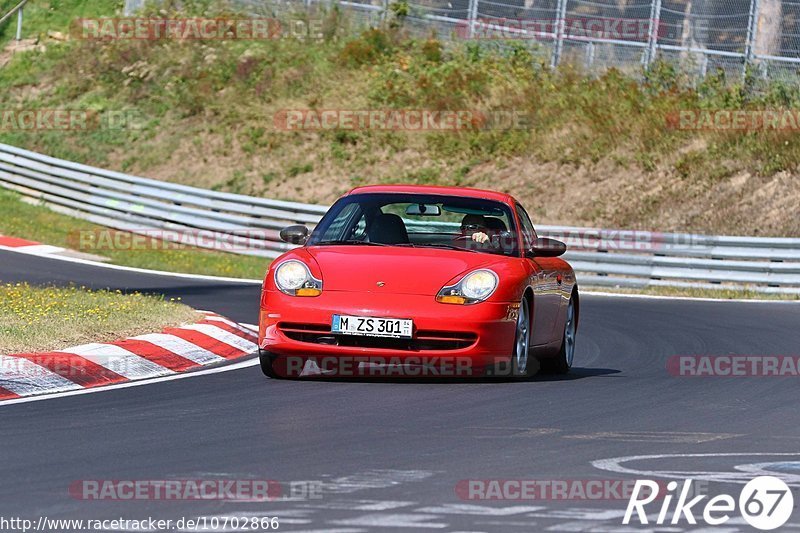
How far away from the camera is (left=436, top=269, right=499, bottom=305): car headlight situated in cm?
949

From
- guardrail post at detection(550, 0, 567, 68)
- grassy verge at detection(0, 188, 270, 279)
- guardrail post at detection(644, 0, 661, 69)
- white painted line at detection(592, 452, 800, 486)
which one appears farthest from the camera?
guardrail post at detection(550, 0, 567, 68)

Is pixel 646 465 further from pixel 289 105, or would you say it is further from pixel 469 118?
pixel 289 105

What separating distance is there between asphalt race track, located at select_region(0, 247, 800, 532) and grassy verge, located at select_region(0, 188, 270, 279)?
40.8 ft

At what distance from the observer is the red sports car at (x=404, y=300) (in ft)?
30.8

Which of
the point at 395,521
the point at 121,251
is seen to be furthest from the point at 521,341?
the point at 121,251

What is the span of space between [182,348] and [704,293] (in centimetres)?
1271

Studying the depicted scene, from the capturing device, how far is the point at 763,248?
22.4m

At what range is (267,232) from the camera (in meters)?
25.7

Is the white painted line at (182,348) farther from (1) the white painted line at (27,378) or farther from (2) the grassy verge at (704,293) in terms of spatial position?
(2) the grassy verge at (704,293)

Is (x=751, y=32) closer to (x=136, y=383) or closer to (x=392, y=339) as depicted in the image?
(x=392, y=339)

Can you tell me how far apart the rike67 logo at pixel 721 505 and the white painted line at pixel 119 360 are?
15.0ft

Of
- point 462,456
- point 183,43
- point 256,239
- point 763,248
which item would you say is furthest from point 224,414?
point 183,43

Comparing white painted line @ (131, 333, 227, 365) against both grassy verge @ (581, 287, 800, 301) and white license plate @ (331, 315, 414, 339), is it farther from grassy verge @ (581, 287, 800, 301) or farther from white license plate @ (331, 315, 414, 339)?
grassy verge @ (581, 287, 800, 301)

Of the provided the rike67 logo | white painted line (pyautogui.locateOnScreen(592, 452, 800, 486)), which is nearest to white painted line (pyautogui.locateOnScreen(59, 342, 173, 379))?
white painted line (pyautogui.locateOnScreen(592, 452, 800, 486))
